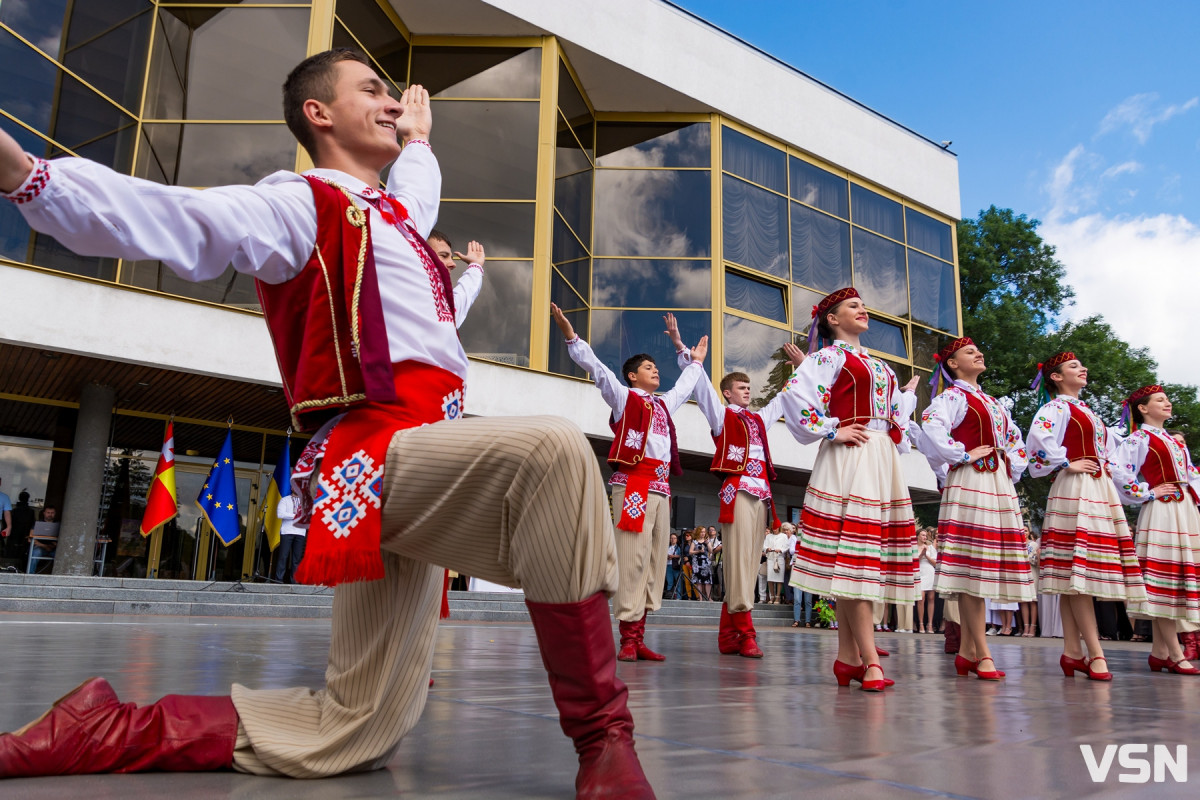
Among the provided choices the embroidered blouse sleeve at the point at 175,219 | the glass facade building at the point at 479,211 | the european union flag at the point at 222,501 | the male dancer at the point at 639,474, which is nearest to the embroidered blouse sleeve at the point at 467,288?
the embroidered blouse sleeve at the point at 175,219

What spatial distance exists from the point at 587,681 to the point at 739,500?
5.37 metres

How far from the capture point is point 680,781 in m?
2.02

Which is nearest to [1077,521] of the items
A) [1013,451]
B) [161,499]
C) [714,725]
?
[1013,451]

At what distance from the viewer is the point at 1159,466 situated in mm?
6703

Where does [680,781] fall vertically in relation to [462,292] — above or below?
below

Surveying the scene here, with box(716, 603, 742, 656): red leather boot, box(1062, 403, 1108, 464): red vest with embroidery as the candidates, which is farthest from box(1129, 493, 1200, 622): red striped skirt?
box(716, 603, 742, 656): red leather boot

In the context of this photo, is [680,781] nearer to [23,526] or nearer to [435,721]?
[435,721]

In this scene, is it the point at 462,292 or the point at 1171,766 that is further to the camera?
the point at 462,292

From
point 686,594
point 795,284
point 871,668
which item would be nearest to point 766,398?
point 795,284

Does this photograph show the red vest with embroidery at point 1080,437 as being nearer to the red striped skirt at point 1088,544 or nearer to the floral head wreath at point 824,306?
the red striped skirt at point 1088,544

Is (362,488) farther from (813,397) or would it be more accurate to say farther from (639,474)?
(639,474)

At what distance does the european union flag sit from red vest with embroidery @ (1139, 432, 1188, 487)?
12173 mm

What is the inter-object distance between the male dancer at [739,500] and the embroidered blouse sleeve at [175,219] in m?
5.22

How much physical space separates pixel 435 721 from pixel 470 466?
1.45 meters
